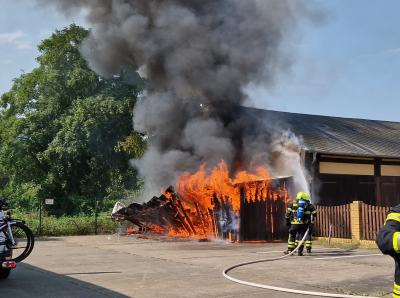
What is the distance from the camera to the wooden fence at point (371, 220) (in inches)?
542

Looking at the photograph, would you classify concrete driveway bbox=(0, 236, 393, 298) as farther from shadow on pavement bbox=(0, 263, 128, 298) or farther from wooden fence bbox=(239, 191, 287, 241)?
wooden fence bbox=(239, 191, 287, 241)

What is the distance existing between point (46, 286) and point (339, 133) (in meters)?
16.1

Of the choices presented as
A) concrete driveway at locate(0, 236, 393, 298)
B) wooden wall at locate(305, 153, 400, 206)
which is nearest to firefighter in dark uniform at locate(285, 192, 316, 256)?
concrete driveway at locate(0, 236, 393, 298)

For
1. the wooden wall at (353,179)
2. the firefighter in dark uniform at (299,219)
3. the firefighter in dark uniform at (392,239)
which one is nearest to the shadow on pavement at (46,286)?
the firefighter in dark uniform at (392,239)

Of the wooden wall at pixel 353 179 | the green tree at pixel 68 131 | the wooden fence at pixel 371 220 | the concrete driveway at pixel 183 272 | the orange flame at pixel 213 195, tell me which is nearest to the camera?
the concrete driveway at pixel 183 272

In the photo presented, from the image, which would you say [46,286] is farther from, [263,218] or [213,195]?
[263,218]

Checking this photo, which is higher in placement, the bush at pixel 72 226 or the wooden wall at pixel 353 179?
the wooden wall at pixel 353 179

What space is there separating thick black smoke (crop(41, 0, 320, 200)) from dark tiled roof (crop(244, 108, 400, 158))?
1698 millimetres

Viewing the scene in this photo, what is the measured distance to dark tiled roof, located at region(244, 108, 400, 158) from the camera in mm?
18297

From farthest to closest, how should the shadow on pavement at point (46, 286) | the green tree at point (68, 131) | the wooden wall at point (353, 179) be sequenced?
the green tree at point (68, 131) → the wooden wall at point (353, 179) → the shadow on pavement at point (46, 286)

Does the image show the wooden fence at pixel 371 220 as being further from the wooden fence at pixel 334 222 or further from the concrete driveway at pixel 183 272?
the concrete driveway at pixel 183 272

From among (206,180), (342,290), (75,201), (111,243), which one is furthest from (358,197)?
(75,201)

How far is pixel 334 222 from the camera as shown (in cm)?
1509

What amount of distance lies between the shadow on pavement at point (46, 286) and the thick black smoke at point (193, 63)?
9174 millimetres
